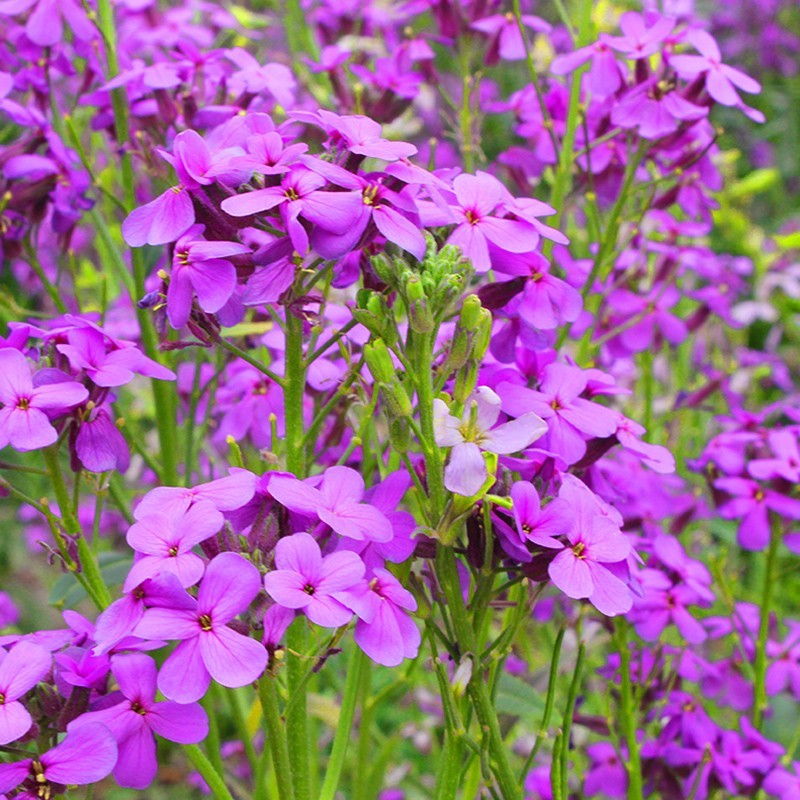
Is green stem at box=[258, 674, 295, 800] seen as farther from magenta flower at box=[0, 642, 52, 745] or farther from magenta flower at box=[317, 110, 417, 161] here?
magenta flower at box=[317, 110, 417, 161]

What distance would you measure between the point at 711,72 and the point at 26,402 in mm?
1259

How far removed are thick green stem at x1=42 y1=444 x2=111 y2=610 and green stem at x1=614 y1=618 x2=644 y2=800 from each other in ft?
2.55

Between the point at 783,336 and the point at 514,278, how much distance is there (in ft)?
9.59

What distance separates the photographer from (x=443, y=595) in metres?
1.25

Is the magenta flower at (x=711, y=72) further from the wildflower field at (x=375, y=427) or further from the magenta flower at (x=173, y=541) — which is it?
the magenta flower at (x=173, y=541)

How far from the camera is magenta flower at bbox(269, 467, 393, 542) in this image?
1097 mm

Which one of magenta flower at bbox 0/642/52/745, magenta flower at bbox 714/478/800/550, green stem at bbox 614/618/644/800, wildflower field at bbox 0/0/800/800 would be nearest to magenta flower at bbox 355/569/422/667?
wildflower field at bbox 0/0/800/800

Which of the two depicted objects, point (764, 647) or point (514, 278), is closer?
point (514, 278)

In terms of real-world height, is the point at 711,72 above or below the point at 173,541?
above

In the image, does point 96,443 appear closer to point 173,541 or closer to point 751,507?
point 173,541

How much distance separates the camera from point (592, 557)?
45.1 inches

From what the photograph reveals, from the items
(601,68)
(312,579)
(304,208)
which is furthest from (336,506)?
(601,68)

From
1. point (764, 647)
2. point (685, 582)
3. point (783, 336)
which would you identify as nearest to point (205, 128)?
point (685, 582)

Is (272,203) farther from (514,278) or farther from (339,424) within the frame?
(339,424)
